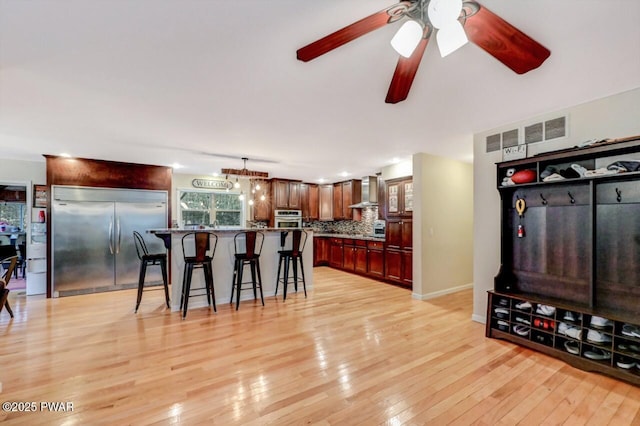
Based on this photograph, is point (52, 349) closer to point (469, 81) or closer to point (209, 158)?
Result: point (209, 158)

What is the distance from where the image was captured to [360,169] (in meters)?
5.97

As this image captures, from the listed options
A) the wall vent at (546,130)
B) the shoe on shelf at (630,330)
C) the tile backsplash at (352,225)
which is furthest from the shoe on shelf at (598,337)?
the tile backsplash at (352,225)

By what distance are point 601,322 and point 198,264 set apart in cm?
435

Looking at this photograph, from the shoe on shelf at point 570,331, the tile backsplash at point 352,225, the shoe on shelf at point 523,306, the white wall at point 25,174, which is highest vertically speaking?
the white wall at point 25,174

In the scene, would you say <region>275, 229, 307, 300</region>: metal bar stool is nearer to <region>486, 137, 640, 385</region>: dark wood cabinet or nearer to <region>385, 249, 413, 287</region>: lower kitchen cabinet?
<region>385, 249, 413, 287</region>: lower kitchen cabinet

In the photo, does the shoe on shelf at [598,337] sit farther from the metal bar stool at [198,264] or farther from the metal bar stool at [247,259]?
the metal bar stool at [198,264]

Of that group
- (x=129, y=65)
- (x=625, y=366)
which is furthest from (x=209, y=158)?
(x=625, y=366)

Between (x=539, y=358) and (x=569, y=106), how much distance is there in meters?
2.44

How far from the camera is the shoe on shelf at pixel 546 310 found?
263cm

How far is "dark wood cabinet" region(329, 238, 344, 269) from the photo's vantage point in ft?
22.8

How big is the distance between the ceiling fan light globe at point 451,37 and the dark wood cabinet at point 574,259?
2028mm

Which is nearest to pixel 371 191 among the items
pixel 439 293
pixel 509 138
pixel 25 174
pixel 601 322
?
pixel 439 293

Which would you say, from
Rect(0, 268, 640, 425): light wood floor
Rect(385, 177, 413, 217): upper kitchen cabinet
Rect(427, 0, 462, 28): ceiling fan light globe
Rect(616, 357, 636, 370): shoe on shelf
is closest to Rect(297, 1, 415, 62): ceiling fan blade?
Rect(427, 0, 462, 28): ceiling fan light globe

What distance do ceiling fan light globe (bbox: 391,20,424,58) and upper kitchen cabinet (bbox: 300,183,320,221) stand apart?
640 cm
